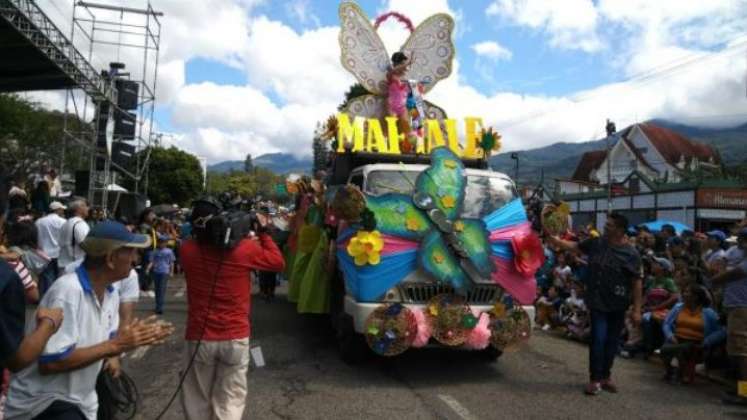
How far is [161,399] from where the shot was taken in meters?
5.51

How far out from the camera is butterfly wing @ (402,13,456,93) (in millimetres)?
10008

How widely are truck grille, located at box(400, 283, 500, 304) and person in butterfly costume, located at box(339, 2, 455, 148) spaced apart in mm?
3196

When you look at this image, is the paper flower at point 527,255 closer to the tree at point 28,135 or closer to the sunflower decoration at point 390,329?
the sunflower decoration at point 390,329

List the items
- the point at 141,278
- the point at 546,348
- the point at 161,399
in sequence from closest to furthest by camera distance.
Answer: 1. the point at 161,399
2. the point at 546,348
3. the point at 141,278

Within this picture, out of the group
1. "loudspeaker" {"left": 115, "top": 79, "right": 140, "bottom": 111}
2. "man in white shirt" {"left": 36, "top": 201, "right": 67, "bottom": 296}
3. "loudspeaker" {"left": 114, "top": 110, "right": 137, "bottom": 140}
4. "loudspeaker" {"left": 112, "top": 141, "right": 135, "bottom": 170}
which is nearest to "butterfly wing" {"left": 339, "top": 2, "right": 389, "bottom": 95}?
"man in white shirt" {"left": 36, "top": 201, "right": 67, "bottom": 296}

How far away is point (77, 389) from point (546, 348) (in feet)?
22.3

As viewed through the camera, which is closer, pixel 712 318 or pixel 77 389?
pixel 77 389

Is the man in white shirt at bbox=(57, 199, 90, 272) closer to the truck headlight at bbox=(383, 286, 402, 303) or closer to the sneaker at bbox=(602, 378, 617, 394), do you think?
the truck headlight at bbox=(383, 286, 402, 303)

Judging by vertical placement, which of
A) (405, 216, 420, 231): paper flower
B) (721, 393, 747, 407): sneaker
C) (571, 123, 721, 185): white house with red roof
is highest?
(571, 123, 721, 185): white house with red roof

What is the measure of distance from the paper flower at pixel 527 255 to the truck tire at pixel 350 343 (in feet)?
5.86

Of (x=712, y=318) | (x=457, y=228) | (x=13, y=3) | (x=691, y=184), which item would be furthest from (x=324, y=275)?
(x=691, y=184)

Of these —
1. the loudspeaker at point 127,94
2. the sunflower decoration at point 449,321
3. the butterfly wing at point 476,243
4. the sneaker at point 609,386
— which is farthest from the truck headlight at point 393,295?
the loudspeaker at point 127,94

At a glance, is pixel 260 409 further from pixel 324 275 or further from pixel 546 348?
pixel 546 348

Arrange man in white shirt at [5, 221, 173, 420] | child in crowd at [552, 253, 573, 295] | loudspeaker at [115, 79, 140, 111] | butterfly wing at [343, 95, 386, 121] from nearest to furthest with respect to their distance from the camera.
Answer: man in white shirt at [5, 221, 173, 420] → butterfly wing at [343, 95, 386, 121] → child in crowd at [552, 253, 573, 295] → loudspeaker at [115, 79, 140, 111]
